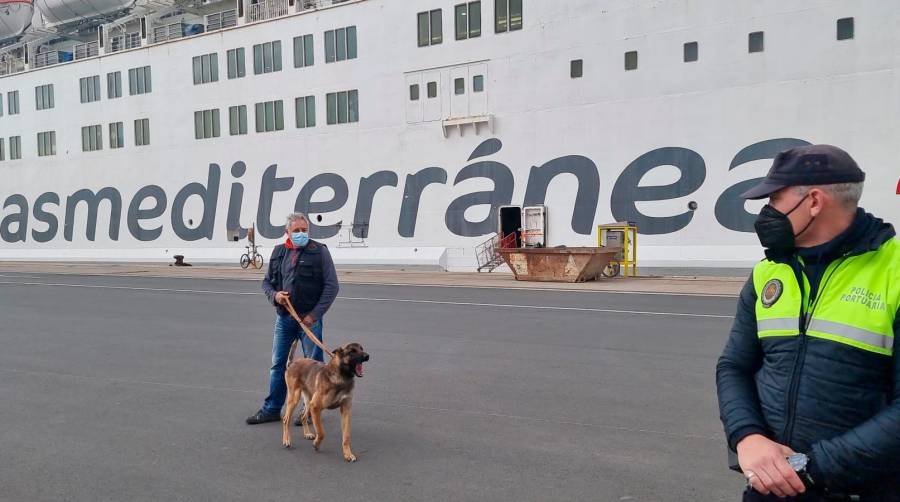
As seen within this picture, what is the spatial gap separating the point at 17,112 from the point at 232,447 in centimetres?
4858

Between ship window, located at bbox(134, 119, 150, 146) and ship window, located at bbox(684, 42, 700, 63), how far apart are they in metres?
29.0

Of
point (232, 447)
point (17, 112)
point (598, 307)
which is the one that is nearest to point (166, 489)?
point (232, 447)

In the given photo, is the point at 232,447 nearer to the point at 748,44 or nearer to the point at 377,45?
the point at 748,44

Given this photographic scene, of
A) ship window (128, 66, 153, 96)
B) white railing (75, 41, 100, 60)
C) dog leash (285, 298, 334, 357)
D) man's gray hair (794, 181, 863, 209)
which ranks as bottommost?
dog leash (285, 298, 334, 357)

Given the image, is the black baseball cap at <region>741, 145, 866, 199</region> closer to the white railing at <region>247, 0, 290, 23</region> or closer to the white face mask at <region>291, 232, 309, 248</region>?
the white face mask at <region>291, 232, 309, 248</region>

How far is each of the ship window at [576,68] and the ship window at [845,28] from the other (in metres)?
8.83

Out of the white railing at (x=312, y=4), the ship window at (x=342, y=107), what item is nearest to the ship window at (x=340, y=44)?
the ship window at (x=342, y=107)

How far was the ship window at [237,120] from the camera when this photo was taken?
36.9 metres

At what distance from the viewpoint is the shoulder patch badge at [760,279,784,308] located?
2309 millimetres

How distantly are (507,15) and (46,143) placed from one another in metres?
31.0

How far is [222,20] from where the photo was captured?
129ft

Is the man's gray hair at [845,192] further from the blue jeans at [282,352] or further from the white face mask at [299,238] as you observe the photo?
the blue jeans at [282,352]

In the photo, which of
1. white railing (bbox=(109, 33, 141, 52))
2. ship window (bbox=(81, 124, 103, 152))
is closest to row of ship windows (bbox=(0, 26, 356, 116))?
ship window (bbox=(81, 124, 103, 152))

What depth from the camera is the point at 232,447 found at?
564 centimetres
